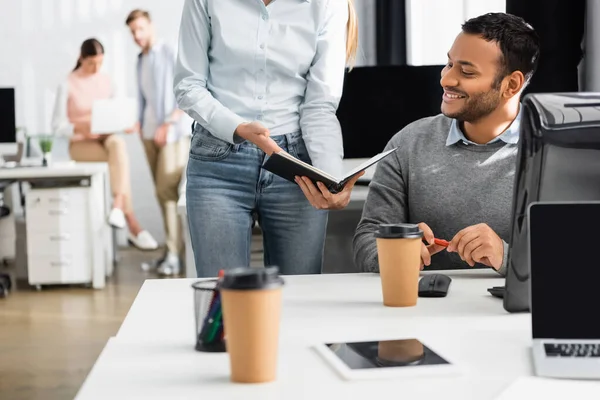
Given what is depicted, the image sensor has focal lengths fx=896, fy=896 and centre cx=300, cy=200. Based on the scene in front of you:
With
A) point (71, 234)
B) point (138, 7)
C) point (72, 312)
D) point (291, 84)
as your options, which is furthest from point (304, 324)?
point (138, 7)

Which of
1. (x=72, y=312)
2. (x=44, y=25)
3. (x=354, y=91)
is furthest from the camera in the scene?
(x=44, y=25)

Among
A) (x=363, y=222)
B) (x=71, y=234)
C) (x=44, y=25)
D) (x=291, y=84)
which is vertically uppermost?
(x=44, y=25)

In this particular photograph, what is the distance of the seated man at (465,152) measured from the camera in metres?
1.96

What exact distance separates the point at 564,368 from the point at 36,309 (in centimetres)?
412

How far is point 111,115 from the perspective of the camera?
6.27 m

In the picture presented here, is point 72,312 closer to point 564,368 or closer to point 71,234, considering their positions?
point 71,234

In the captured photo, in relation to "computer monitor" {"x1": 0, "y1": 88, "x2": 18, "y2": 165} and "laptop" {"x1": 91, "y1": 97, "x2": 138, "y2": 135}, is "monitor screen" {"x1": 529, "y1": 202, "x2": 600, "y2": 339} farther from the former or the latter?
"laptop" {"x1": 91, "y1": 97, "x2": 138, "y2": 135}

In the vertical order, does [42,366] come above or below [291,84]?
below

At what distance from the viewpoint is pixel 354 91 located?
3.37m

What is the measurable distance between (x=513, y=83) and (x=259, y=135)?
0.61 meters

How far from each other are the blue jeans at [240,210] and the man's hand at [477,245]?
539 millimetres

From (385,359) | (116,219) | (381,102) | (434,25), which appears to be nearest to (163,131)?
(116,219)

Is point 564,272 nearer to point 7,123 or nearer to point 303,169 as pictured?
point 303,169

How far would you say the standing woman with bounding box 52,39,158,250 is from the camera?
21.8ft
